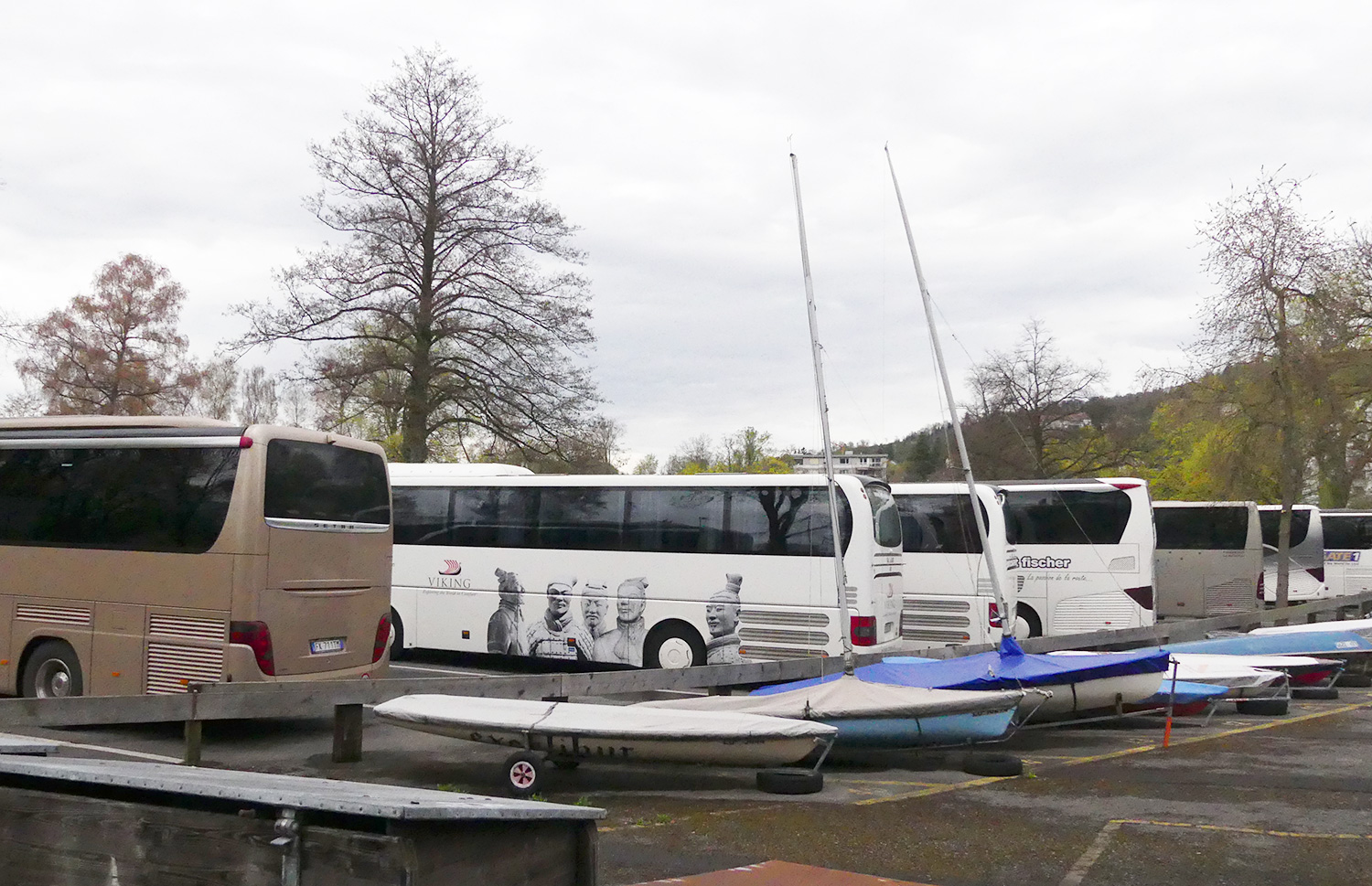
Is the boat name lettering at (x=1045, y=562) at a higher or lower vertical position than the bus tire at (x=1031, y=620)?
higher

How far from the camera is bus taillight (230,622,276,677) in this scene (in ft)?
33.8

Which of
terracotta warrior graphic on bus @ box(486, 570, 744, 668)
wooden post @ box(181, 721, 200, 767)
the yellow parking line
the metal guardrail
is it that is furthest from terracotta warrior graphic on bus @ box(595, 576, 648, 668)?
the yellow parking line

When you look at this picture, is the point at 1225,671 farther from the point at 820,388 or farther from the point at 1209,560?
the point at 1209,560

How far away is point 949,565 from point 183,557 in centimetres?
1225

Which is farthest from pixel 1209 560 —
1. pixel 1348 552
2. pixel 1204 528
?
pixel 1348 552

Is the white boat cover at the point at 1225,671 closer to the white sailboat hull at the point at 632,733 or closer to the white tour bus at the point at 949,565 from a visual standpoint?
the white tour bus at the point at 949,565

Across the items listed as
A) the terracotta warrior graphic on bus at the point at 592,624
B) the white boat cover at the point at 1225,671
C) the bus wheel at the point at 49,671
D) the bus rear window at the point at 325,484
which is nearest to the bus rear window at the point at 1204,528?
the white boat cover at the point at 1225,671

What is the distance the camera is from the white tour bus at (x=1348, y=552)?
31797 mm

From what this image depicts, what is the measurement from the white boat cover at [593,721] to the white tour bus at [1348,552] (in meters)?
29.3

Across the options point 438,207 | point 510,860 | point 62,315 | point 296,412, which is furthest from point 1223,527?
point 62,315

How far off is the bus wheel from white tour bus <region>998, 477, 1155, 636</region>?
14.7 meters

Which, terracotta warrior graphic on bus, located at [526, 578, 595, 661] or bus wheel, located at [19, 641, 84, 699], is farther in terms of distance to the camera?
terracotta warrior graphic on bus, located at [526, 578, 595, 661]

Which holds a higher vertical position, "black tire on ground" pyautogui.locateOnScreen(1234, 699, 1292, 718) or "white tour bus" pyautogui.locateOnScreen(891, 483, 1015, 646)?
"white tour bus" pyautogui.locateOnScreen(891, 483, 1015, 646)

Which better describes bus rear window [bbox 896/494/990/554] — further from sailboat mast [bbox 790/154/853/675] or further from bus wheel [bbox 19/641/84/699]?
bus wheel [bbox 19/641/84/699]
